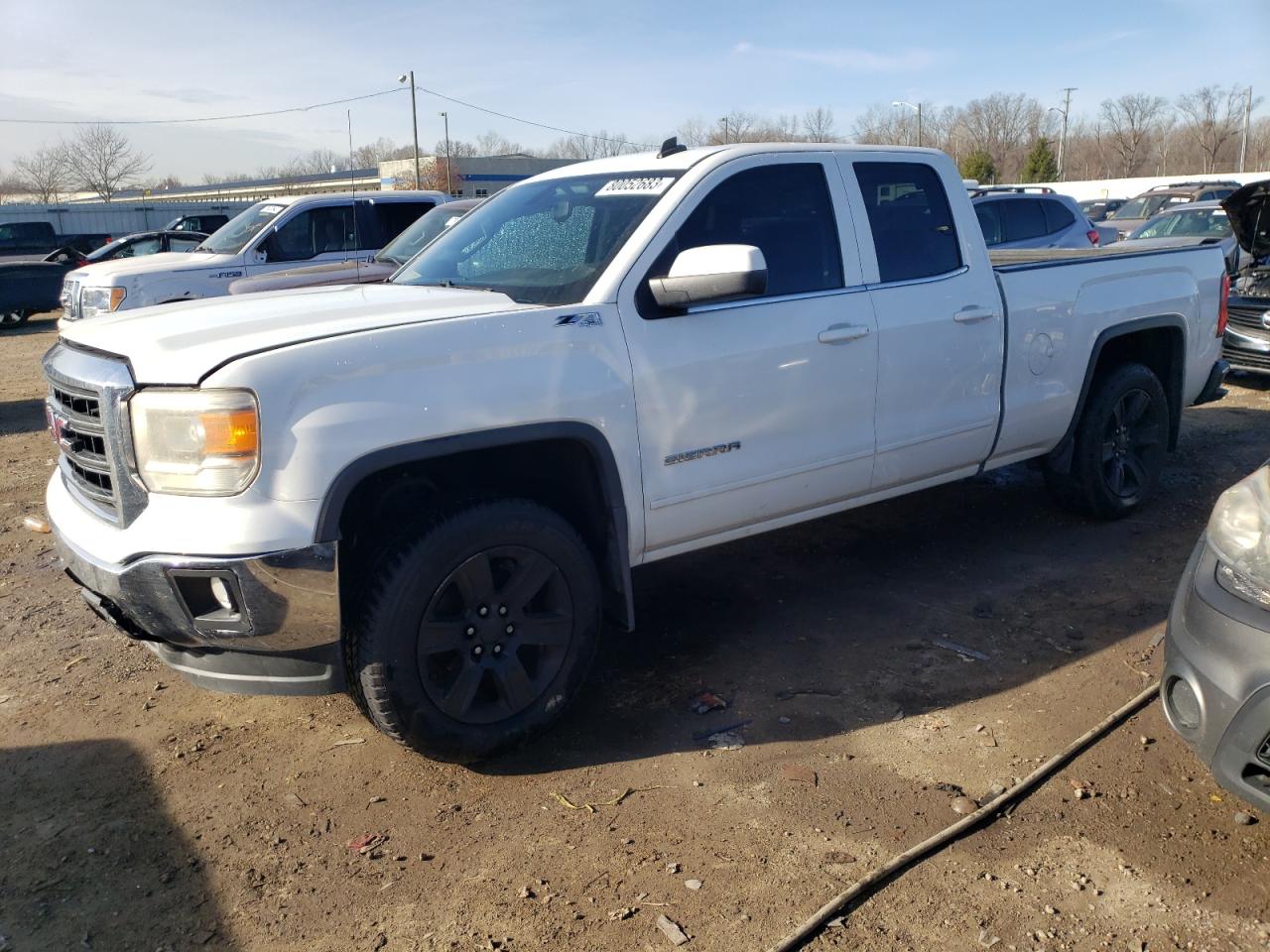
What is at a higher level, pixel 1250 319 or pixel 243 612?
pixel 1250 319

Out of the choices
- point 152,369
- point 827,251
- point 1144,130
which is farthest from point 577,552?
point 1144,130

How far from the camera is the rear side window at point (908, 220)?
4543mm

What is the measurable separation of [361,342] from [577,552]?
1029mm

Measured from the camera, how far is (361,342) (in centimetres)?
315

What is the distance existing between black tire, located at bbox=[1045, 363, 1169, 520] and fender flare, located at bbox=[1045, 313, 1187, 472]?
60 millimetres

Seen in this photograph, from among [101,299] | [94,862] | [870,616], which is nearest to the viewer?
[94,862]

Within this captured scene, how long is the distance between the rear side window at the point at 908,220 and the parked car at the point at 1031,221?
8.32 meters

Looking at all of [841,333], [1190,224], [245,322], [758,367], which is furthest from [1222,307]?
[1190,224]

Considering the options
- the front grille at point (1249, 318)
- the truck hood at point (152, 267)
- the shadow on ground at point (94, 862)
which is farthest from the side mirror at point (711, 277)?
the truck hood at point (152, 267)

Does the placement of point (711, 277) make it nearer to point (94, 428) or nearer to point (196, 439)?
point (196, 439)

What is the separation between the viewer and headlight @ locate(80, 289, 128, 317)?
10.4 meters

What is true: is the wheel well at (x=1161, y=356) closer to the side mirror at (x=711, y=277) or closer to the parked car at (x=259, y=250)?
the side mirror at (x=711, y=277)

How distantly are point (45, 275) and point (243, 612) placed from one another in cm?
1887

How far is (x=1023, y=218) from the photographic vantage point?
13.1 meters
